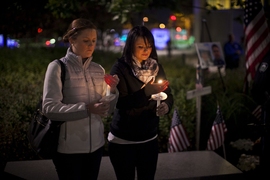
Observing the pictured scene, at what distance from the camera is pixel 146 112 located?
354 cm

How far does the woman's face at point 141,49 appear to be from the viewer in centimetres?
345

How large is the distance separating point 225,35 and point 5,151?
1795 centimetres

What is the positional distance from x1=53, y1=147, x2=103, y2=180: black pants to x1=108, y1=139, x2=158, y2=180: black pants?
1.12ft

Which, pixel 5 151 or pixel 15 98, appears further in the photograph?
pixel 15 98

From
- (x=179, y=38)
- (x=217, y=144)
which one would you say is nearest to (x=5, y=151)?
(x=217, y=144)

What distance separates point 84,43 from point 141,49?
625 mm

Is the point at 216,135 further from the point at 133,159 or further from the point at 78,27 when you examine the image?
the point at 78,27

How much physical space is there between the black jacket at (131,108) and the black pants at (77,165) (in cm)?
41

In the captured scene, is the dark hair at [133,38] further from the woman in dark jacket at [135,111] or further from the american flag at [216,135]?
the american flag at [216,135]

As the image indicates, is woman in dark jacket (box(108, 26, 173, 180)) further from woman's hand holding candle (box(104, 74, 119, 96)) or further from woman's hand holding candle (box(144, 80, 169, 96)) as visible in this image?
woman's hand holding candle (box(104, 74, 119, 96))

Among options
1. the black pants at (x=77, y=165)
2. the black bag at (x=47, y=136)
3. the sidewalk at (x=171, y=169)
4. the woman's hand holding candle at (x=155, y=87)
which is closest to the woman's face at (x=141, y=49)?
the woman's hand holding candle at (x=155, y=87)

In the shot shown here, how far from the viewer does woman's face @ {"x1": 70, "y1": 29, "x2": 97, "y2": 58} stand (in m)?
3.01

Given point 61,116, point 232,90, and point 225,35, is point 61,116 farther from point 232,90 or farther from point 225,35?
point 225,35

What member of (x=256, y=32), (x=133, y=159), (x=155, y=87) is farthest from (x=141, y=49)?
(x=256, y=32)
